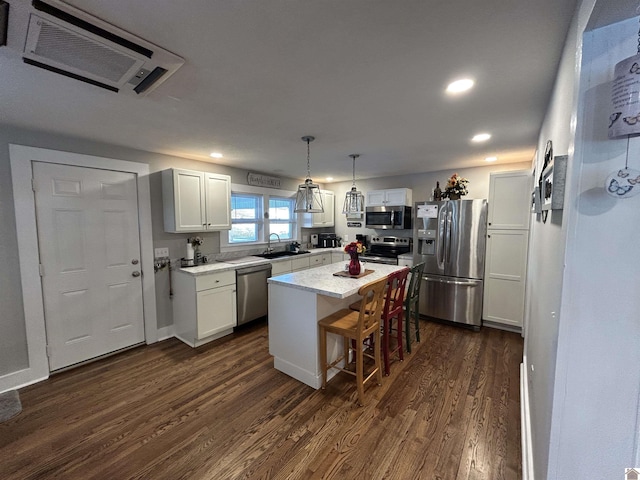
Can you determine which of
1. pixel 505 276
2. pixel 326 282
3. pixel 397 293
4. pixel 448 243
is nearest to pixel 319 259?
pixel 448 243

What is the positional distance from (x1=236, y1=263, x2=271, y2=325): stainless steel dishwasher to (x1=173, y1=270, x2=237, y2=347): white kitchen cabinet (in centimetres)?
9

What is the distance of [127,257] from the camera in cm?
305

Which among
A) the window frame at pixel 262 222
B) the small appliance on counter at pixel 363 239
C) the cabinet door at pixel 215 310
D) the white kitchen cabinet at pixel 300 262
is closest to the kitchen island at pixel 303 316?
the cabinet door at pixel 215 310

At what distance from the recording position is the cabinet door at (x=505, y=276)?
10.7ft

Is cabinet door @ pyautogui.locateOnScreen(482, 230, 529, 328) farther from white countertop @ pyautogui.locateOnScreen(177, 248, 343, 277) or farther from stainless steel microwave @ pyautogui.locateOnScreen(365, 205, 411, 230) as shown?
white countertop @ pyautogui.locateOnScreen(177, 248, 343, 277)

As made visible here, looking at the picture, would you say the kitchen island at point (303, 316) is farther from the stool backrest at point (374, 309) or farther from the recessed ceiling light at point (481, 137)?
the recessed ceiling light at point (481, 137)

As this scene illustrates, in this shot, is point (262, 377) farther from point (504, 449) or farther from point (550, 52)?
point (550, 52)

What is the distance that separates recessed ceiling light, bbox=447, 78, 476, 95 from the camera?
5.26 feet

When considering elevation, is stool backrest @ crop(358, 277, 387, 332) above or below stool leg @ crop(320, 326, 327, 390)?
above

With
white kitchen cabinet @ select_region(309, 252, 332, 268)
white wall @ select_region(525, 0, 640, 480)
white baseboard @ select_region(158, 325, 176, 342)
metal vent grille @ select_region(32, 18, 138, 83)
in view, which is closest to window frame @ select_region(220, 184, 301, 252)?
white kitchen cabinet @ select_region(309, 252, 332, 268)

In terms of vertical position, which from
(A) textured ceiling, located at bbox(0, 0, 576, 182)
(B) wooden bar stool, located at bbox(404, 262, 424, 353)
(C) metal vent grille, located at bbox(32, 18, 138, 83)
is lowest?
(B) wooden bar stool, located at bbox(404, 262, 424, 353)

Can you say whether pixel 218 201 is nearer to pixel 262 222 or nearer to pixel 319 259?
pixel 262 222

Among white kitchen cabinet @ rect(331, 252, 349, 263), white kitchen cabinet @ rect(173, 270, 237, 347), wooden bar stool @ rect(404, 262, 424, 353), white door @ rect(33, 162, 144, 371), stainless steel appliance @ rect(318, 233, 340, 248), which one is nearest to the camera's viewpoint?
white door @ rect(33, 162, 144, 371)

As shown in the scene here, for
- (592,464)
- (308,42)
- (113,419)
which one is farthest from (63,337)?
(592,464)
